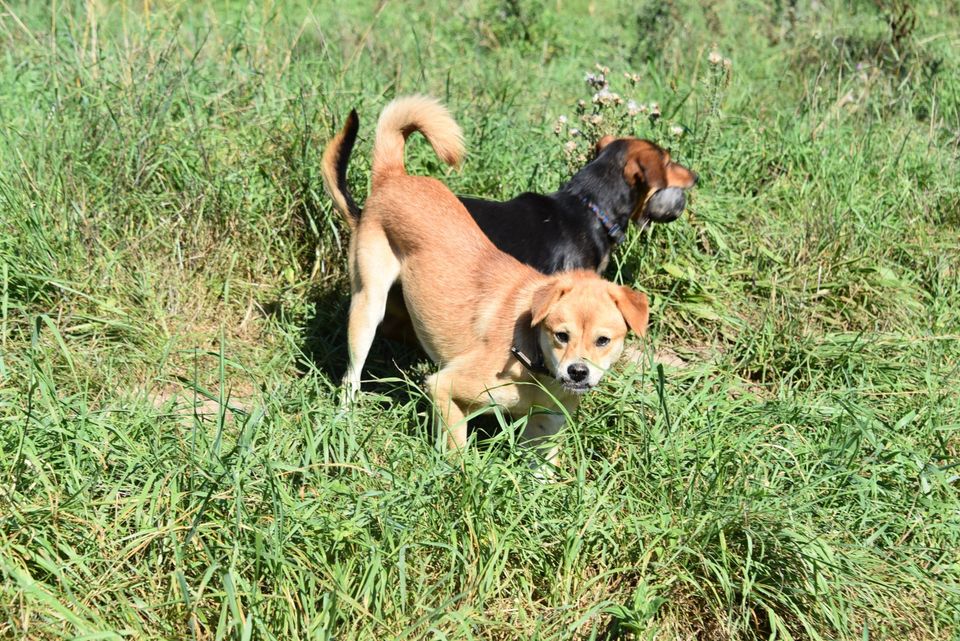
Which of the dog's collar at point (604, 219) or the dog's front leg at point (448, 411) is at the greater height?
the dog's collar at point (604, 219)

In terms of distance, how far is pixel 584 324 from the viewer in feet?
12.0

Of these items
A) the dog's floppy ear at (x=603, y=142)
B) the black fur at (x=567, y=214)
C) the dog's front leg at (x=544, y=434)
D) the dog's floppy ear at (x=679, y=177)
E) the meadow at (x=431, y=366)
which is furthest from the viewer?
the dog's floppy ear at (x=603, y=142)

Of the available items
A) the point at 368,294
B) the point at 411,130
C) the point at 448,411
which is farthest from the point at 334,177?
the point at 448,411

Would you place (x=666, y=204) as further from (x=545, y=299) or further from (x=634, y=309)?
(x=545, y=299)

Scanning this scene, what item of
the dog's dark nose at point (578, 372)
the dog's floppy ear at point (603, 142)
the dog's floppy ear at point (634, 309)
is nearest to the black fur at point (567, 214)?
the dog's floppy ear at point (603, 142)

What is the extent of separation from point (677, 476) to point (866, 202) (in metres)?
2.97

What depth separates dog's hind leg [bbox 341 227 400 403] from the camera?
14.6 ft

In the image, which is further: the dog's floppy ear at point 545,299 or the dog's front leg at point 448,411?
the dog's front leg at point 448,411

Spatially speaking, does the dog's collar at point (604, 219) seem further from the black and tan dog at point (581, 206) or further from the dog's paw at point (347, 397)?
the dog's paw at point (347, 397)

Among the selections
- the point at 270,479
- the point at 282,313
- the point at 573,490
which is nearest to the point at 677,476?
the point at 573,490

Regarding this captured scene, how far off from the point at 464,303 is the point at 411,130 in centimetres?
101

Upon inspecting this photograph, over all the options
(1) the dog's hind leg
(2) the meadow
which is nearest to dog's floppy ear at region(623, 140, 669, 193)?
(2) the meadow

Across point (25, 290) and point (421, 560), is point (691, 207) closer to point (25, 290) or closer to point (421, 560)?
point (421, 560)

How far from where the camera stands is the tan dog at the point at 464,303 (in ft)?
12.1
